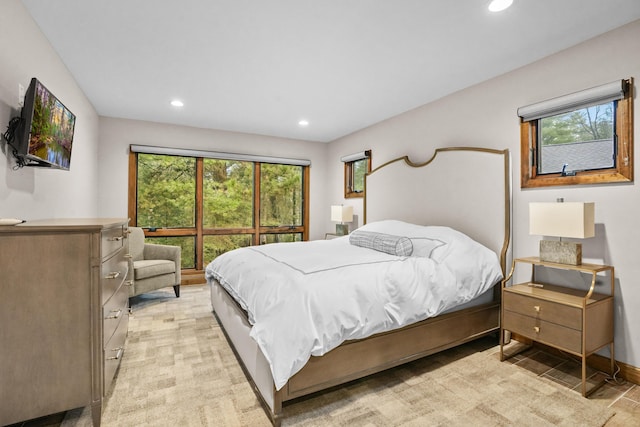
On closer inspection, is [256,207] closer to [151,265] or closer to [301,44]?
[151,265]

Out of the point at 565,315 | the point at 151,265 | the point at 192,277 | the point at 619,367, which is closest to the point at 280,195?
the point at 192,277

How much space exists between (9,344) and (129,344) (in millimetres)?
1410

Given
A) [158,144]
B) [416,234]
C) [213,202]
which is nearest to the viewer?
[416,234]

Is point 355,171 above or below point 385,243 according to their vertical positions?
above

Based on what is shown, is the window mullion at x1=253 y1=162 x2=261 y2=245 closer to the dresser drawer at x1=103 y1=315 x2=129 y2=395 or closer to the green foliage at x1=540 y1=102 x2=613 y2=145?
the dresser drawer at x1=103 y1=315 x2=129 y2=395

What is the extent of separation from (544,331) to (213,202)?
15.0 ft

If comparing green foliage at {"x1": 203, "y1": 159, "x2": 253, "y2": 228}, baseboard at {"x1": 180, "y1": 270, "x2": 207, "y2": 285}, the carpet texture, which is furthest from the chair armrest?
the carpet texture

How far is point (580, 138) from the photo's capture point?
2557 mm

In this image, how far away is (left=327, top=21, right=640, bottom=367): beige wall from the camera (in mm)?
2221

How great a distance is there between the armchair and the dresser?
2225 mm

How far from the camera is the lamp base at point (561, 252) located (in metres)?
2.31

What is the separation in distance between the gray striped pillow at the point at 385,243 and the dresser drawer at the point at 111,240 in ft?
6.97

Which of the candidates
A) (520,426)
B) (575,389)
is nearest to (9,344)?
(520,426)

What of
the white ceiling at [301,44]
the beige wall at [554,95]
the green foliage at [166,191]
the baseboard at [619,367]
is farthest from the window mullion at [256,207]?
the baseboard at [619,367]
